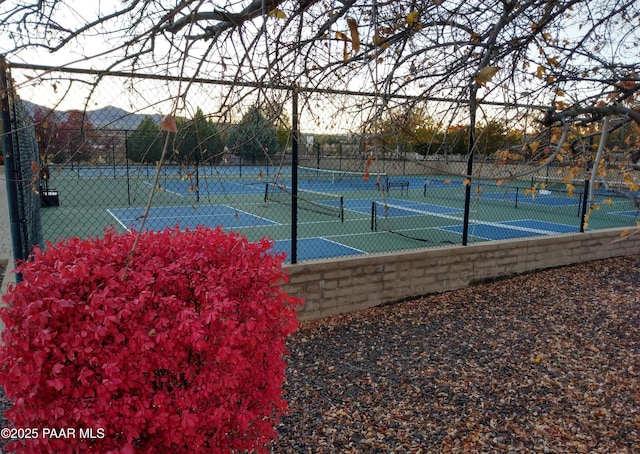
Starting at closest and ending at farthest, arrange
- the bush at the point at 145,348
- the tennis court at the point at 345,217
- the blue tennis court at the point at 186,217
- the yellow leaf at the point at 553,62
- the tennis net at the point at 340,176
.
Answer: the bush at the point at 145,348 < the tennis net at the point at 340,176 < the yellow leaf at the point at 553,62 < the tennis court at the point at 345,217 < the blue tennis court at the point at 186,217

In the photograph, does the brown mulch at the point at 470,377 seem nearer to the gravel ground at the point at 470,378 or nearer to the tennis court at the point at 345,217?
the gravel ground at the point at 470,378

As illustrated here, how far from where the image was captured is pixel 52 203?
18375mm

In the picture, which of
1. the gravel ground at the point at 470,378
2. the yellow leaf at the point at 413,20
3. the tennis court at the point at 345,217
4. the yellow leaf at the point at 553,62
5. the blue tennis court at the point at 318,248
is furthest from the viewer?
the tennis court at the point at 345,217

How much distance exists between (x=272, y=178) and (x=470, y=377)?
2.67 m

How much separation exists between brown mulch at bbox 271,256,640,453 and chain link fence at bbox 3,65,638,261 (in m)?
1.42

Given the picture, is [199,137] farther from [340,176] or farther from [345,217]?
[345,217]

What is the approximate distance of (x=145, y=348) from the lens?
227cm

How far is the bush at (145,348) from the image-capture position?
2.17 m

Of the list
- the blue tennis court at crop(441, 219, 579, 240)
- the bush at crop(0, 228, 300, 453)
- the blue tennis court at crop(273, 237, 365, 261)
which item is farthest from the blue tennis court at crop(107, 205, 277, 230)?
the bush at crop(0, 228, 300, 453)

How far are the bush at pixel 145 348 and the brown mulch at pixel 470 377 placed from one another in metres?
1.10

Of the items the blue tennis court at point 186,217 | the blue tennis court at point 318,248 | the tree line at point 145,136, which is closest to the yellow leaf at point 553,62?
the tree line at point 145,136

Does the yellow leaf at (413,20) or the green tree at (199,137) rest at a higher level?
the yellow leaf at (413,20)

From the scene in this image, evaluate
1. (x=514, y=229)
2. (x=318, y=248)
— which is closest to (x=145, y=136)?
(x=318, y=248)

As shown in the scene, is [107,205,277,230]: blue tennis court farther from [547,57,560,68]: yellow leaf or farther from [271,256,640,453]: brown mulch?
[547,57,560,68]: yellow leaf
